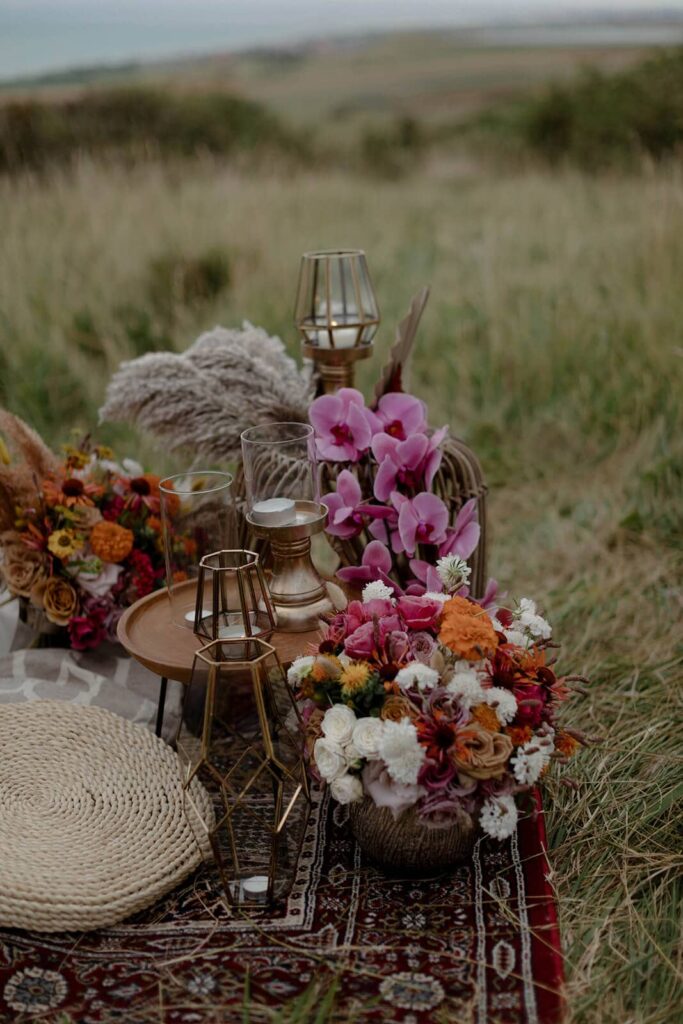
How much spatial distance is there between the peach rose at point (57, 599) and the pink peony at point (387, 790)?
86 cm

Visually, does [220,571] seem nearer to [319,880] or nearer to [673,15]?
[319,880]

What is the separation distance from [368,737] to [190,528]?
1.76 ft

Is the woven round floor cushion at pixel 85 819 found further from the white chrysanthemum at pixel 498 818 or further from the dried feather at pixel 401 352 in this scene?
the dried feather at pixel 401 352

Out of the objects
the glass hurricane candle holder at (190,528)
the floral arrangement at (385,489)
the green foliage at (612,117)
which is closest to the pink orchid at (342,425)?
the floral arrangement at (385,489)

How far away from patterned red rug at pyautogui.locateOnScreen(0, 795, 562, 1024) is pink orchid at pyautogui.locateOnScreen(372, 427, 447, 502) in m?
0.66

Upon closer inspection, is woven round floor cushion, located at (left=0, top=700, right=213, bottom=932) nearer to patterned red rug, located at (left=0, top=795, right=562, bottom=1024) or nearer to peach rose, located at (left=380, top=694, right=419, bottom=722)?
patterned red rug, located at (left=0, top=795, right=562, bottom=1024)

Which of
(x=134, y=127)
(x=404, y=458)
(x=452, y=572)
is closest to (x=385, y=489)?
(x=404, y=458)

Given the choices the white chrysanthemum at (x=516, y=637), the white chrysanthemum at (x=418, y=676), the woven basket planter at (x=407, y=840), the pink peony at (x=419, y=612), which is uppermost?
the pink peony at (x=419, y=612)

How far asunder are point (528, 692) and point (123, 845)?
676mm

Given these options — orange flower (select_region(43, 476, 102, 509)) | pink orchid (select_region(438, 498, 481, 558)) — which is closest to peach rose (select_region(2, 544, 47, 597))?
orange flower (select_region(43, 476, 102, 509))

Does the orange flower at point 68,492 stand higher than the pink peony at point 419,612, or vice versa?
the pink peony at point 419,612

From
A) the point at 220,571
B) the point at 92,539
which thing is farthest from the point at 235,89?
the point at 220,571

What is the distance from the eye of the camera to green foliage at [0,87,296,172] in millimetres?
5277

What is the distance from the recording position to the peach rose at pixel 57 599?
2.07 meters
